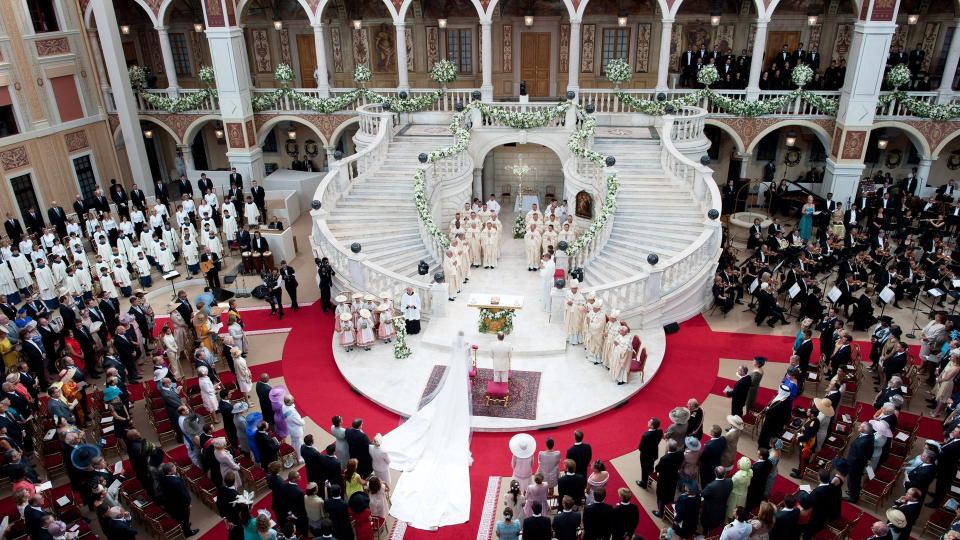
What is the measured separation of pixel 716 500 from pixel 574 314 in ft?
19.7

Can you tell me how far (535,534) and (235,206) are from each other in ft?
58.1

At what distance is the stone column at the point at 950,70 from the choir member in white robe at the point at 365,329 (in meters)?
21.7

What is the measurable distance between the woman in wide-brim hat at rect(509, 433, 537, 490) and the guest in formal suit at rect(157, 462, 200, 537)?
489 cm

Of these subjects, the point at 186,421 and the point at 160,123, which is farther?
the point at 160,123

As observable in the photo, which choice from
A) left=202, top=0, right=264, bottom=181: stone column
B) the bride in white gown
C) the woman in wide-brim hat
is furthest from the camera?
left=202, top=0, right=264, bottom=181: stone column

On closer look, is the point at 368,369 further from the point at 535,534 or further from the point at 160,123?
the point at 160,123

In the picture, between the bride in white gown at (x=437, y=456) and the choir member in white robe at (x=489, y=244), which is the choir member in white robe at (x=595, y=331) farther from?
the choir member in white robe at (x=489, y=244)

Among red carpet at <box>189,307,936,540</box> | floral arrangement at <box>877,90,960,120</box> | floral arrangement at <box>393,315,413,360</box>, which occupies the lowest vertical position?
red carpet at <box>189,307,936,540</box>

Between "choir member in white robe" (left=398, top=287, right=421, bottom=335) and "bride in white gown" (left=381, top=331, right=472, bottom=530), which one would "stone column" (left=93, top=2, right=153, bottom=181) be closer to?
"choir member in white robe" (left=398, top=287, right=421, bottom=335)

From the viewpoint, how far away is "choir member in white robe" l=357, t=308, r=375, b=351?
1484 cm

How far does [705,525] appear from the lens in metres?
9.38

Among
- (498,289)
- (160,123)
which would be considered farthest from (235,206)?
(498,289)

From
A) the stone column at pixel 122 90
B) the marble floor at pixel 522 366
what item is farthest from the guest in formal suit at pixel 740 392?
the stone column at pixel 122 90

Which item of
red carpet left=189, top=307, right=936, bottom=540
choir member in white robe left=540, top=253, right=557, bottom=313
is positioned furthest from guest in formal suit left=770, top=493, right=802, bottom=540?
choir member in white robe left=540, top=253, right=557, bottom=313
